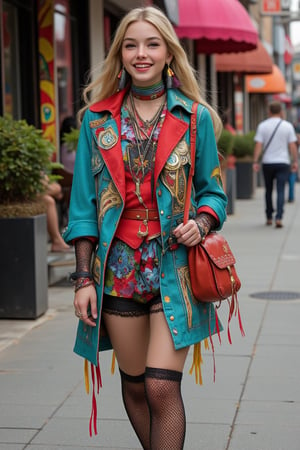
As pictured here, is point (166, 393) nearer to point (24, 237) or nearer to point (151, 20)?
point (151, 20)

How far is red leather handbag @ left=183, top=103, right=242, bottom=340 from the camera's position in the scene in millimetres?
3324

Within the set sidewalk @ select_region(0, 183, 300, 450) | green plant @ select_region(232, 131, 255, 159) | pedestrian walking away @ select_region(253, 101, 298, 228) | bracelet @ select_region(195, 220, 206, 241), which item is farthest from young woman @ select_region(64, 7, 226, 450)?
green plant @ select_region(232, 131, 255, 159)

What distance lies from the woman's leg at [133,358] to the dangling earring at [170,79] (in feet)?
2.90

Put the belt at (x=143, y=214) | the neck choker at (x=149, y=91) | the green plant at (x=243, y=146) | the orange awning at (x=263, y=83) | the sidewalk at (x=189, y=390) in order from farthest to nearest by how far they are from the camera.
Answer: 1. the orange awning at (x=263, y=83)
2. the green plant at (x=243, y=146)
3. the sidewalk at (x=189, y=390)
4. the neck choker at (x=149, y=91)
5. the belt at (x=143, y=214)

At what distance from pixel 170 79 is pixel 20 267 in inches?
150

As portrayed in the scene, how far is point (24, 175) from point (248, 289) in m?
2.84

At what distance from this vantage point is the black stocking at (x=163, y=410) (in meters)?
3.23

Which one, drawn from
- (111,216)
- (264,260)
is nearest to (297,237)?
(264,260)

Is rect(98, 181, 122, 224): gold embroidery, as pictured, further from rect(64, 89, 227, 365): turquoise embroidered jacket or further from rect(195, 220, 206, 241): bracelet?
rect(195, 220, 206, 241): bracelet

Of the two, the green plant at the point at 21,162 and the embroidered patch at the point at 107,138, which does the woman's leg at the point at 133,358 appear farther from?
the green plant at the point at 21,162

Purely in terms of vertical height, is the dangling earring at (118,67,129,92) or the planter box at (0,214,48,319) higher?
the dangling earring at (118,67,129,92)

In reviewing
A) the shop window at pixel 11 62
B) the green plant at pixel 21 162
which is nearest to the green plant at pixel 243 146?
the shop window at pixel 11 62

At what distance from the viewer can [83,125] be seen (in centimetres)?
348

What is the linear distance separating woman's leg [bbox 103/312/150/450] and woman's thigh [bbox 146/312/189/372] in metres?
0.08
